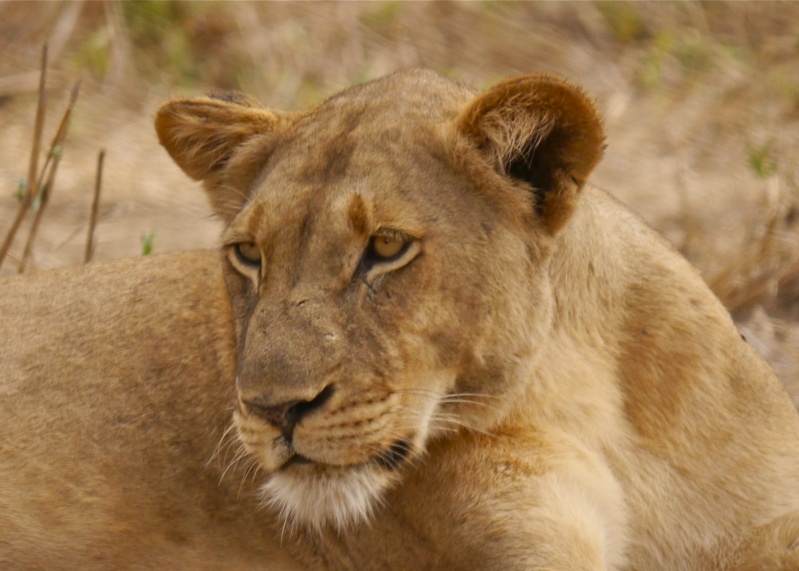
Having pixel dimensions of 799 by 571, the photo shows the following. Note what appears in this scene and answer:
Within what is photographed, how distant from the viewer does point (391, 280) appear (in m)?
2.76

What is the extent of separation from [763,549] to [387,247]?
1.27 meters

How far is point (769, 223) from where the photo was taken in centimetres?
546

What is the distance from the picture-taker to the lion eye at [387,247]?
2.78 metres

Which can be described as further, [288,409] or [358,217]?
[358,217]

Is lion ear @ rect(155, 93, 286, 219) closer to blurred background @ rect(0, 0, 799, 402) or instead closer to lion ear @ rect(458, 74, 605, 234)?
lion ear @ rect(458, 74, 605, 234)

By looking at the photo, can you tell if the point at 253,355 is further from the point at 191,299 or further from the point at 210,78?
the point at 210,78

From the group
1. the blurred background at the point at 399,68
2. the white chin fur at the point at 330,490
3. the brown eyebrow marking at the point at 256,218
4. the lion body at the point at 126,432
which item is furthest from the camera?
the blurred background at the point at 399,68

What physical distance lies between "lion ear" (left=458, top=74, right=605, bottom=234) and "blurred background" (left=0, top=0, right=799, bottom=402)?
3.20 m

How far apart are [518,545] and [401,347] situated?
54cm

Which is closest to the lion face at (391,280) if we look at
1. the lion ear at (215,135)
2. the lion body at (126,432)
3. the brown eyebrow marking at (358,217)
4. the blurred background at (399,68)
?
the brown eyebrow marking at (358,217)

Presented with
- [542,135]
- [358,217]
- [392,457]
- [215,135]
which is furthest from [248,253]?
[542,135]

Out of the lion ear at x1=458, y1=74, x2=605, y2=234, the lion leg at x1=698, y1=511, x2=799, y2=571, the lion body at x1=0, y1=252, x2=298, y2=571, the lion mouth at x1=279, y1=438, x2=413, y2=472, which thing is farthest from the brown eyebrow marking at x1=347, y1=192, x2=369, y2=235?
the lion leg at x1=698, y1=511, x2=799, y2=571

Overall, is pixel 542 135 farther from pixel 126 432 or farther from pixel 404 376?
pixel 126 432

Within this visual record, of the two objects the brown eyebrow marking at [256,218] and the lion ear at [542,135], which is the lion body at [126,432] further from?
the lion ear at [542,135]
